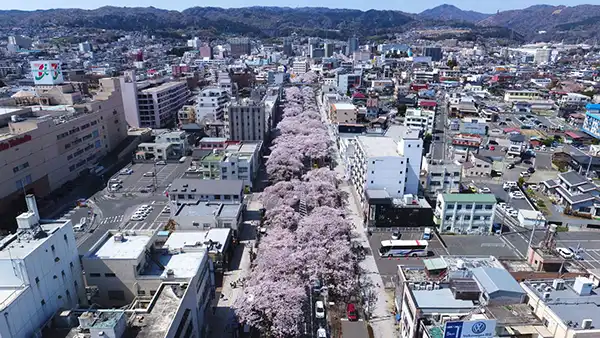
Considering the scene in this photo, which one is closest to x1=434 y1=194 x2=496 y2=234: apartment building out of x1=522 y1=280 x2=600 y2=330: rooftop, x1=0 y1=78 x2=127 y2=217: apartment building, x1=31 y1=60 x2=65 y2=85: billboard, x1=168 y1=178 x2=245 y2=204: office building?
x1=522 y1=280 x2=600 y2=330: rooftop

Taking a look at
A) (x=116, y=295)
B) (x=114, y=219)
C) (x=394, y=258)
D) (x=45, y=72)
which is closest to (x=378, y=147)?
(x=394, y=258)

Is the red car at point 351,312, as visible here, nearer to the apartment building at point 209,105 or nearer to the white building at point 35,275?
the white building at point 35,275

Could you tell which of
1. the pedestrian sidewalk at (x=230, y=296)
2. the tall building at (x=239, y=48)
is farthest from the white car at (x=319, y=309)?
the tall building at (x=239, y=48)

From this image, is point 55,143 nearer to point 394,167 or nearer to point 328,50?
point 394,167

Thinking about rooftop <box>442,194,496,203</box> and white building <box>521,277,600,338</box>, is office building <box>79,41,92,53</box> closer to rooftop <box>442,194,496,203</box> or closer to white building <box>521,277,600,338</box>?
rooftop <box>442,194,496,203</box>

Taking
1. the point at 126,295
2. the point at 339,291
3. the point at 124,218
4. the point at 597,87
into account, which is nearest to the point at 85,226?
the point at 124,218

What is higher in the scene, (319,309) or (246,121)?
(246,121)
